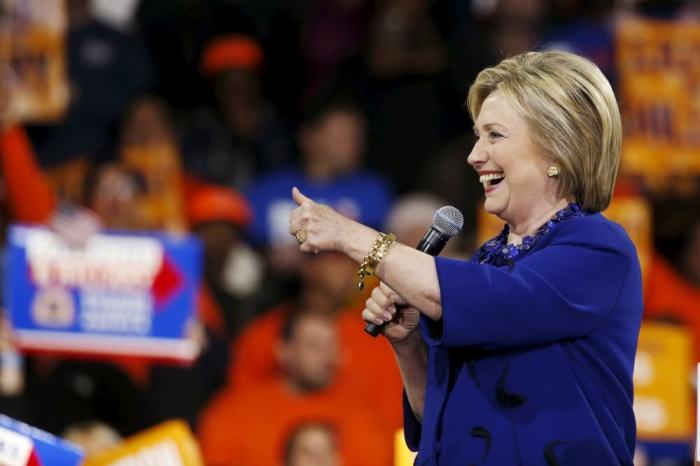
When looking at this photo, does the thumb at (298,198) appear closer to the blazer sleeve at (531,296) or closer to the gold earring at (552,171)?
the blazer sleeve at (531,296)

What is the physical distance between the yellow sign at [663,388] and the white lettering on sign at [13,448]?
10.1 ft

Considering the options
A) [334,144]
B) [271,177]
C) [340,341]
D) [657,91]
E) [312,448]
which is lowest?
[312,448]

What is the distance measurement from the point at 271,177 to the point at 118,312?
1.47 meters

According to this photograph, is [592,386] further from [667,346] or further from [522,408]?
[667,346]

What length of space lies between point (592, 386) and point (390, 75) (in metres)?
4.57

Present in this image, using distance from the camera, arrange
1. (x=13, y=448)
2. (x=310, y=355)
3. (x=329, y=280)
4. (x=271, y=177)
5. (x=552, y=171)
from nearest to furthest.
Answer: (x=552, y=171) < (x=13, y=448) < (x=310, y=355) < (x=329, y=280) < (x=271, y=177)

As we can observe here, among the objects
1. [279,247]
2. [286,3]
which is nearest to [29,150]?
[279,247]

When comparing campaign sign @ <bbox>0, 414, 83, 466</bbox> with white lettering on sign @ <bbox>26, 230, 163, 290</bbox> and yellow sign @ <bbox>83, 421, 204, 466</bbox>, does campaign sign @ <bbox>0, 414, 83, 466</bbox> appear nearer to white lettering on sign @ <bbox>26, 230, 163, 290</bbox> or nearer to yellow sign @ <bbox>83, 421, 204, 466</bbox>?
yellow sign @ <bbox>83, 421, 204, 466</bbox>

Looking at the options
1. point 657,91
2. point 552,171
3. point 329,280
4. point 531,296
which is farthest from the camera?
point 657,91

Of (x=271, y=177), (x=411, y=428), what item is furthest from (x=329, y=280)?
(x=411, y=428)

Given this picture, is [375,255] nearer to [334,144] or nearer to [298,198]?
[298,198]

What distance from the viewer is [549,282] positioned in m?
2.03

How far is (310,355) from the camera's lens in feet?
17.5

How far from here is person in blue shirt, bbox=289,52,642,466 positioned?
6.65ft
